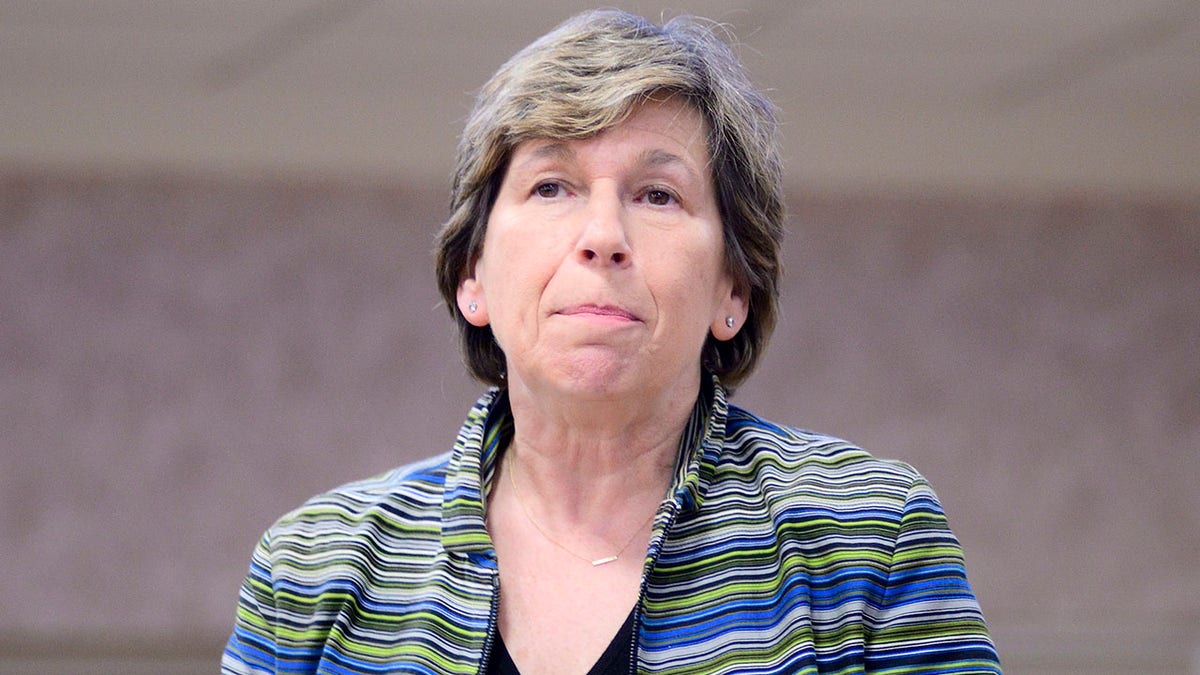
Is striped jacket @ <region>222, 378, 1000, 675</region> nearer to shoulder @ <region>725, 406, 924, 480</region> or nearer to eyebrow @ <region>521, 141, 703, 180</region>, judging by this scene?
shoulder @ <region>725, 406, 924, 480</region>

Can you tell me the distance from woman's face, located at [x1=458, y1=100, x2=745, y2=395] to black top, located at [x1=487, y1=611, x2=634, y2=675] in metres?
0.23

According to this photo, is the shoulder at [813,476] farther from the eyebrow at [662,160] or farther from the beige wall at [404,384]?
the beige wall at [404,384]

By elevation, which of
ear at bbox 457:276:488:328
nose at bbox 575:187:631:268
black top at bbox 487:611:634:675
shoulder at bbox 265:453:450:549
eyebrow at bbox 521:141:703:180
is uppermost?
eyebrow at bbox 521:141:703:180

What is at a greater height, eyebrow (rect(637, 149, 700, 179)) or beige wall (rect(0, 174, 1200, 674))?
eyebrow (rect(637, 149, 700, 179))

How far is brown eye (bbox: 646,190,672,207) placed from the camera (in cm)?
139

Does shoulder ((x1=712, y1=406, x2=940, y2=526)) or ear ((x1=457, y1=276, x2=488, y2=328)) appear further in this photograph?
ear ((x1=457, y1=276, x2=488, y2=328))

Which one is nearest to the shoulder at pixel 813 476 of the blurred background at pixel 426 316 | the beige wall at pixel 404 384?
the blurred background at pixel 426 316

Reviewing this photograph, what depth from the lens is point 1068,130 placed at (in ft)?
16.9

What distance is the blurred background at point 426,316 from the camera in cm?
475

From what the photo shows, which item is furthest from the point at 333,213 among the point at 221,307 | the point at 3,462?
the point at 3,462

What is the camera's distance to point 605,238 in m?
1.32

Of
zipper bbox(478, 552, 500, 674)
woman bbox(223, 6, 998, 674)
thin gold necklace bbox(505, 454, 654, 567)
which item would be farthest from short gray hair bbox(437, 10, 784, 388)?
zipper bbox(478, 552, 500, 674)

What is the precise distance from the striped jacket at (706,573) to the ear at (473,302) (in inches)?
5.3

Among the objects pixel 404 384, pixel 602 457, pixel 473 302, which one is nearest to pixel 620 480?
pixel 602 457
